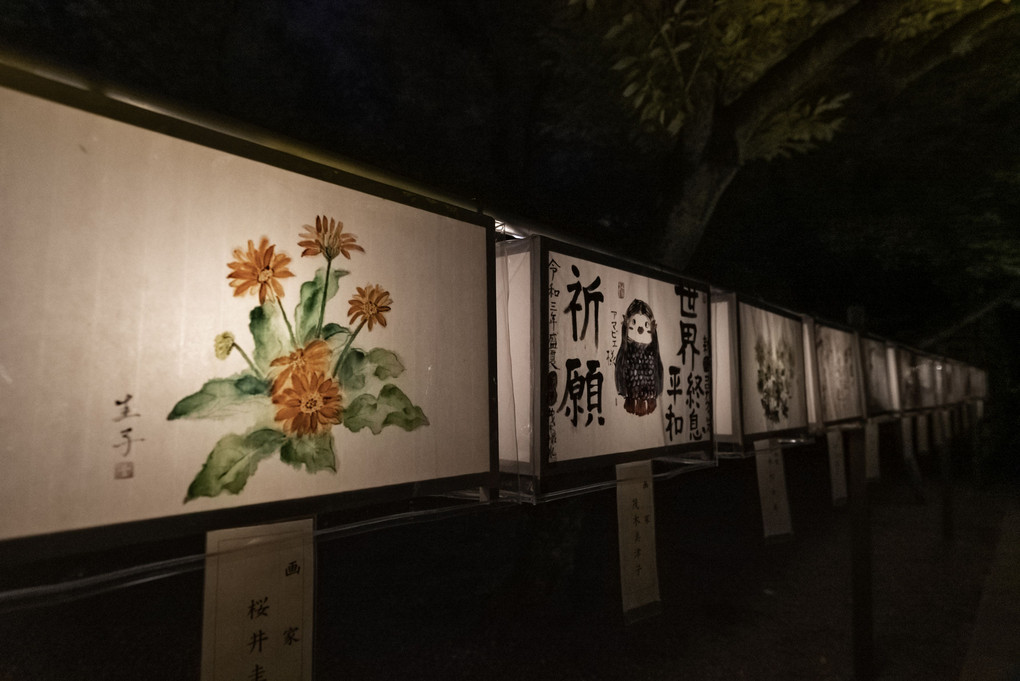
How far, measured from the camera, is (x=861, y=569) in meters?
6.08

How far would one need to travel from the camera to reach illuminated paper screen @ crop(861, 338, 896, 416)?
9054 mm

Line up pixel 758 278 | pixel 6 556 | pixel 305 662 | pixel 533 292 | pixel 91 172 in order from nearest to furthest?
pixel 6 556 → pixel 91 172 → pixel 305 662 → pixel 533 292 → pixel 758 278

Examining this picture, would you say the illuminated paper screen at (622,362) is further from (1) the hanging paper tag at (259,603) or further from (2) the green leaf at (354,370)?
(1) the hanging paper tag at (259,603)

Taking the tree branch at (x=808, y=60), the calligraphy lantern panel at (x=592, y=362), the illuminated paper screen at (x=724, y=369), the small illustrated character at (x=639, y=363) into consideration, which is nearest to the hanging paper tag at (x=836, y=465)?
the illuminated paper screen at (x=724, y=369)

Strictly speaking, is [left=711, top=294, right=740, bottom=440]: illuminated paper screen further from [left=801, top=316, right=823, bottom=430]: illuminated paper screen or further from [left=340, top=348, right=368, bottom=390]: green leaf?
[left=340, top=348, right=368, bottom=390]: green leaf

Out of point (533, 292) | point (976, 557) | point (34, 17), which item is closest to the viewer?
point (533, 292)

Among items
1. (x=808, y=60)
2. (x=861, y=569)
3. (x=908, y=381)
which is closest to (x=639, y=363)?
(x=861, y=569)

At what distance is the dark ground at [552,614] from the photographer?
636cm

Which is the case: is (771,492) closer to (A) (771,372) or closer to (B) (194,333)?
(A) (771,372)

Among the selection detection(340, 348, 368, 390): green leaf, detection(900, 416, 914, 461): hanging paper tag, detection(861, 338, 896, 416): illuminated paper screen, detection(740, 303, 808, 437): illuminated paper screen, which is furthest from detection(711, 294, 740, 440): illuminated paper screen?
detection(900, 416, 914, 461): hanging paper tag

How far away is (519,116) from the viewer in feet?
27.3

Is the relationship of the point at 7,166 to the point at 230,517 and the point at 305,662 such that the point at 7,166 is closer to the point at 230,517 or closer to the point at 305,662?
the point at 230,517

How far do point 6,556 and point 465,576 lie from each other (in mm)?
7782

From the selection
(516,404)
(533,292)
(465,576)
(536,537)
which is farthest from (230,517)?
(465,576)
